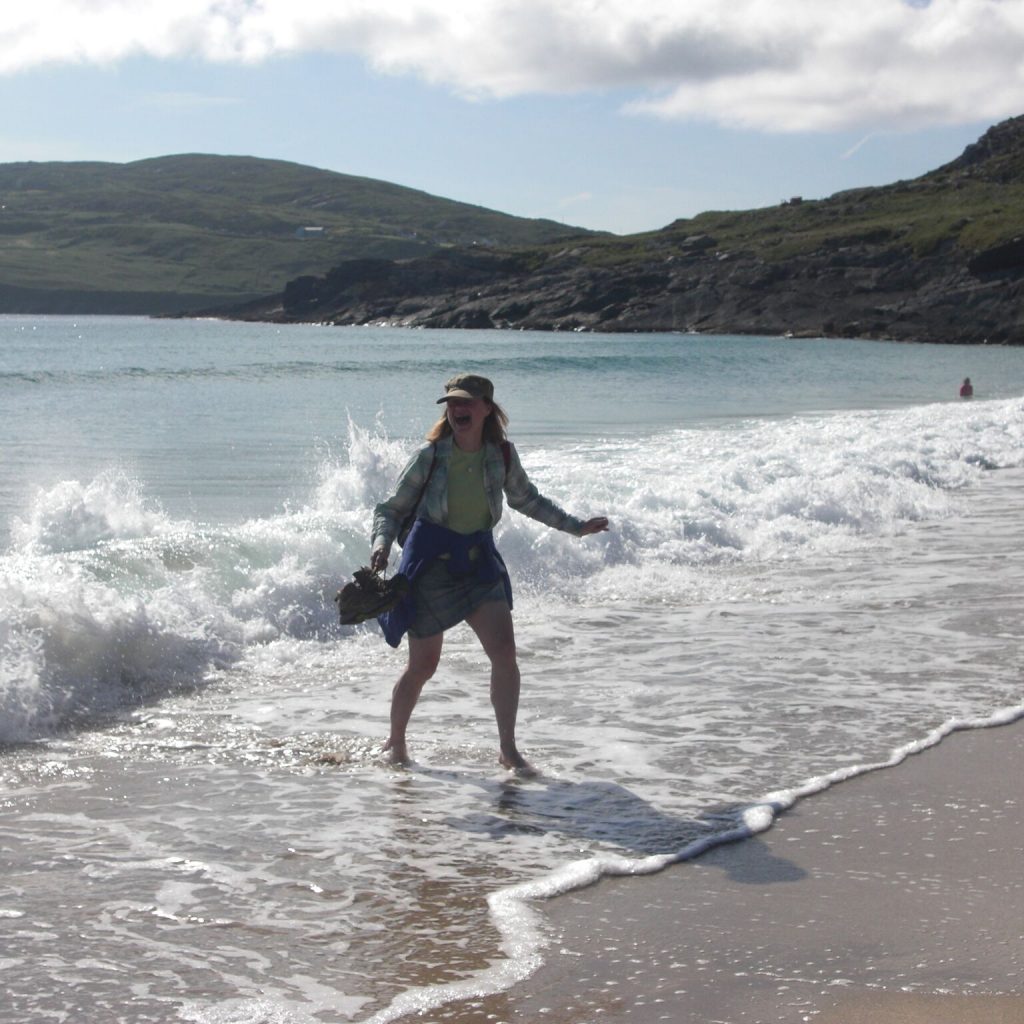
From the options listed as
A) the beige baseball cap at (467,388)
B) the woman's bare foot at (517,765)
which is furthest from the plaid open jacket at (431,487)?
the woman's bare foot at (517,765)

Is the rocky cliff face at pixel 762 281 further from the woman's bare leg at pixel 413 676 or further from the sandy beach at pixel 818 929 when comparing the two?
the sandy beach at pixel 818 929

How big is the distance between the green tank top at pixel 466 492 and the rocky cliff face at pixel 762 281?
8804cm

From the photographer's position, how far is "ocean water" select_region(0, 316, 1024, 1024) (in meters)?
4.57

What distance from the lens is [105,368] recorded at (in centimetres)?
5669

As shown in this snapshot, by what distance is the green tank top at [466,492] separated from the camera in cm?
639

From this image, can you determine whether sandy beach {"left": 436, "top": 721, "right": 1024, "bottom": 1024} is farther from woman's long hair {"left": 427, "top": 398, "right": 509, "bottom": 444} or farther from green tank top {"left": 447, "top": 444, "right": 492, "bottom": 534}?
woman's long hair {"left": 427, "top": 398, "right": 509, "bottom": 444}

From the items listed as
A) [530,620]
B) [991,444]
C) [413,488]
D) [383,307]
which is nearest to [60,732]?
[413,488]

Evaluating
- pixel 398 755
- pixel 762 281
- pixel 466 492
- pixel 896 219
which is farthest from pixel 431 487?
pixel 896 219

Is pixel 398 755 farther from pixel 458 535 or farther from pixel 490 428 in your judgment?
pixel 490 428

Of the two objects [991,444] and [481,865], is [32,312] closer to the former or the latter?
[991,444]

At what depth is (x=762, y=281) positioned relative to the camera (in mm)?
108875

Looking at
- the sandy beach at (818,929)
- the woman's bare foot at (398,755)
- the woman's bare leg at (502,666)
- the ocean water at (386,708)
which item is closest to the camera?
the sandy beach at (818,929)

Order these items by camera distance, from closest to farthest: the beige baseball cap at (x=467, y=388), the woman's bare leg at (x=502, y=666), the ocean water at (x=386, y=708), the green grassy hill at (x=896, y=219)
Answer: the ocean water at (x=386, y=708) < the beige baseball cap at (x=467, y=388) < the woman's bare leg at (x=502, y=666) < the green grassy hill at (x=896, y=219)

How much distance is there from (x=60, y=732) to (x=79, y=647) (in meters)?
1.10
